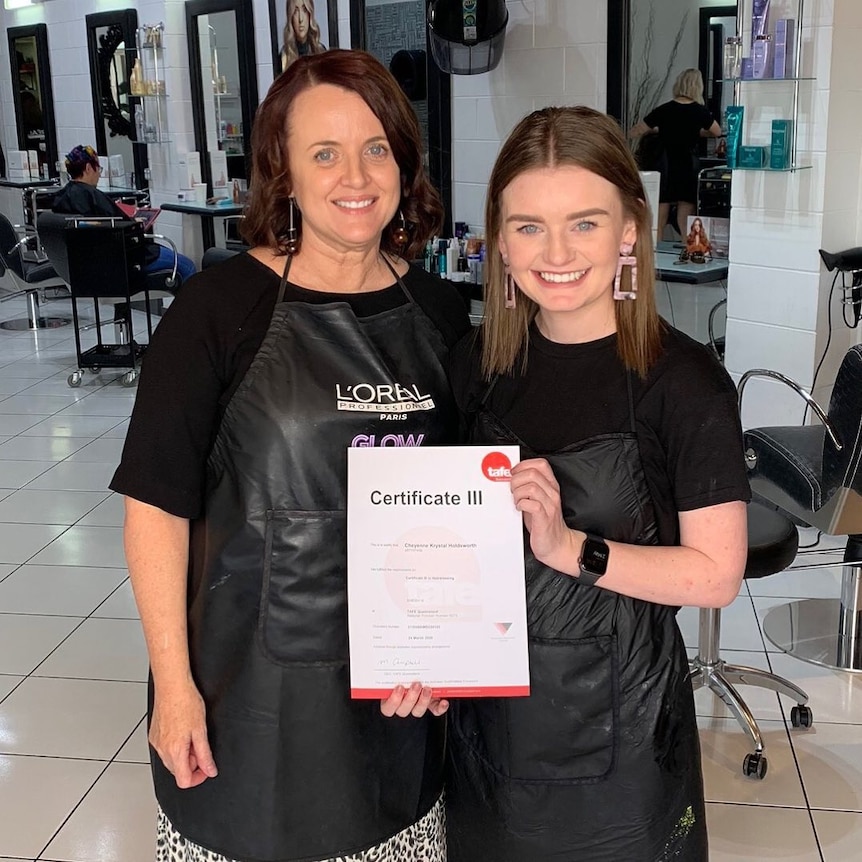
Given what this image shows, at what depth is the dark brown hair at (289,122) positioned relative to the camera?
1.51 meters

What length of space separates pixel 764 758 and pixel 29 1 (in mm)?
10005

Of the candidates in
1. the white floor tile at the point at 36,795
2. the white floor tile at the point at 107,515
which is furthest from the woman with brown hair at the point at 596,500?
the white floor tile at the point at 107,515

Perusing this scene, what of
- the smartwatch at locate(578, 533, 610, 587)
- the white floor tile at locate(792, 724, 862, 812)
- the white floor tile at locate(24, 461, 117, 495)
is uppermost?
the smartwatch at locate(578, 533, 610, 587)

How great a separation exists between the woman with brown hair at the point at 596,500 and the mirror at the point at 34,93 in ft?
32.7

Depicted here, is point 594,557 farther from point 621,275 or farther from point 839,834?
point 839,834

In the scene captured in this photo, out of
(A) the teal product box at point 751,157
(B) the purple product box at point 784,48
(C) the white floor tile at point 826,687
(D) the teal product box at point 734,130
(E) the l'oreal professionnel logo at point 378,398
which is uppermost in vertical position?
(B) the purple product box at point 784,48

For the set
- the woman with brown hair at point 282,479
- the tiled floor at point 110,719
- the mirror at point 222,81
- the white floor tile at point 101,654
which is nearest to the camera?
the woman with brown hair at point 282,479

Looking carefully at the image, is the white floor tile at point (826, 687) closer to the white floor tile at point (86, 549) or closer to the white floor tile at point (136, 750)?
the white floor tile at point (136, 750)

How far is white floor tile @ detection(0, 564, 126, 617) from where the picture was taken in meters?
3.79

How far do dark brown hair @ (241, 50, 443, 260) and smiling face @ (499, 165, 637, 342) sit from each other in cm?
22

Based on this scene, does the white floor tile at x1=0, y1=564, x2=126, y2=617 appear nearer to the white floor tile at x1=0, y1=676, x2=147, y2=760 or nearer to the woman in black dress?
the white floor tile at x1=0, y1=676, x2=147, y2=760

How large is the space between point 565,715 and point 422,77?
5.01 m

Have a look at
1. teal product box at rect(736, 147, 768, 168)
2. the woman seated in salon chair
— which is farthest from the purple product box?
the woman seated in salon chair

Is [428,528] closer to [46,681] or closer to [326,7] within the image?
[46,681]
